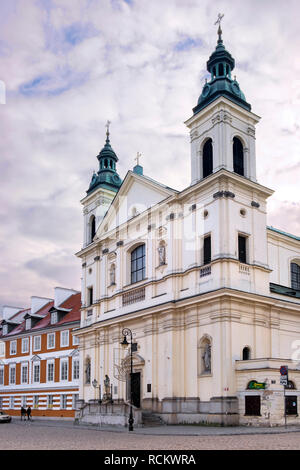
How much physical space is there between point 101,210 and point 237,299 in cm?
1758

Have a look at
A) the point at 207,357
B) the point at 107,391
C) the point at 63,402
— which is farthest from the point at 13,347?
the point at 207,357

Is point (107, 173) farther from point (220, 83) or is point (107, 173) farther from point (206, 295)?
point (206, 295)

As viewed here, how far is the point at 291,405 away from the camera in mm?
26344

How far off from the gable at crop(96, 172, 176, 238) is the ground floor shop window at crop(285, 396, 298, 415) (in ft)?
45.6

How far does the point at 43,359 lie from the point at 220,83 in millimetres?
30197

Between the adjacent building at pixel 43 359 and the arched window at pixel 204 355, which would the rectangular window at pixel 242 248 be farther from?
the adjacent building at pixel 43 359

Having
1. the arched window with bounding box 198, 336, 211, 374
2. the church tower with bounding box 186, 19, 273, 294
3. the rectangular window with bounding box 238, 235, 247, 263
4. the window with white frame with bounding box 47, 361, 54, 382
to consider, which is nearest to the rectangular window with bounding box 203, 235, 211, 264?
the church tower with bounding box 186, 19, 273, 294

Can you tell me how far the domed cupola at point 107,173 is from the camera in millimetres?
44188

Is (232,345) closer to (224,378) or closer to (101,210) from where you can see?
(224,378)

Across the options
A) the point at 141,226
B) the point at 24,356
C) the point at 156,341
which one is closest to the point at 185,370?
the point at 156,341

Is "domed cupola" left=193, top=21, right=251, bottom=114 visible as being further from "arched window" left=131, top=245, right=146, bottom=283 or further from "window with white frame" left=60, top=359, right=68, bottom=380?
"window with white frame" left=60, top=359, right=68, bottom=380

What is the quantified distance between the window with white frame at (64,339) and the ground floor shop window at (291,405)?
2570 centimetres

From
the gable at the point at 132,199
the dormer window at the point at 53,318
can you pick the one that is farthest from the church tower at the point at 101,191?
the dormer window at the point at 53,318

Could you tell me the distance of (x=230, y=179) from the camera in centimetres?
3088
